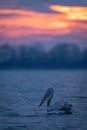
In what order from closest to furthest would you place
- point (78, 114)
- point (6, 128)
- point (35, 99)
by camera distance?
1. point (6, 128)
2. point (78, 114)
3. point (35, 99)

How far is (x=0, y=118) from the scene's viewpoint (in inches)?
1396

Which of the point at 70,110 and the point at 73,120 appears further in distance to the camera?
the point at 70,110

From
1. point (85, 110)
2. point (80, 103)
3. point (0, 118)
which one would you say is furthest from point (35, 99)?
point (0, 118)

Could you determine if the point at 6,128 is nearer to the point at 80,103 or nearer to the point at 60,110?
the point at 60,110

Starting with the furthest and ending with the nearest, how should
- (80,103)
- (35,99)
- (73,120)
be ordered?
(35,99)
(80,103)
(73,120)

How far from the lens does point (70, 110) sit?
126 ft

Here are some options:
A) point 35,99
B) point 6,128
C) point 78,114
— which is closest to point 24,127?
point 6,128

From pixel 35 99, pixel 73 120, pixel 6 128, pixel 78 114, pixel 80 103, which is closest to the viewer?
pixel 6 128

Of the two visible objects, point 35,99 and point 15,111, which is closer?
point 15,111

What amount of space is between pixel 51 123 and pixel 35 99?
561 inches

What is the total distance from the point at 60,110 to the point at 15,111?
254 cm

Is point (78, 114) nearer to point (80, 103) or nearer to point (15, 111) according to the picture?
point (15, 111)

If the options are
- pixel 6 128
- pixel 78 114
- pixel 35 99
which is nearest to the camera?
pixel 6 128

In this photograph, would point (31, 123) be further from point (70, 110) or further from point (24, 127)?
point (70, 110)
